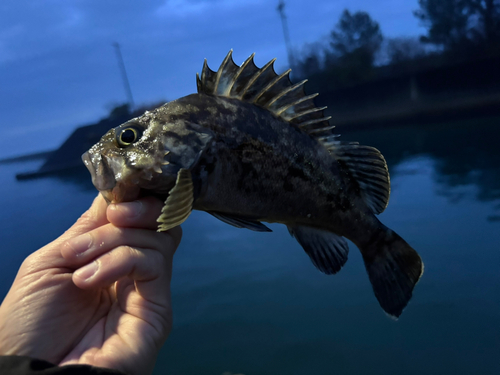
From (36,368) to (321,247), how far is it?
1409 mm

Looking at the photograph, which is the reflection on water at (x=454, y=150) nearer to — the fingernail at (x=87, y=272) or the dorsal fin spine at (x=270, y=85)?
the dorsal fin spine at (x=270, y=85)

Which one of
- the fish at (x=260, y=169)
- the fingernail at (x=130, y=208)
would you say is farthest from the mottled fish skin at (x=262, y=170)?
the fingernail at (x=130, y=208)

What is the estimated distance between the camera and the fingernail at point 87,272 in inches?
62.6

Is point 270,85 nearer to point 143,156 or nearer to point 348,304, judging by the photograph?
point 143,156

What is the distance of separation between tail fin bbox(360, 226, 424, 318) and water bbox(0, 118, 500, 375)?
559 centimetres

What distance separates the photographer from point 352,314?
8094 mm

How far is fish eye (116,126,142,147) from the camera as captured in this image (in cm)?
156

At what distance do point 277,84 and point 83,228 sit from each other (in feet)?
4.19

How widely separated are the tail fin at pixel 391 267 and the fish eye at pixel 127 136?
4.42 ft

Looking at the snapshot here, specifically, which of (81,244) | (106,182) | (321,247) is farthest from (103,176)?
A: (321,247)

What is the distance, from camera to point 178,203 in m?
1.46

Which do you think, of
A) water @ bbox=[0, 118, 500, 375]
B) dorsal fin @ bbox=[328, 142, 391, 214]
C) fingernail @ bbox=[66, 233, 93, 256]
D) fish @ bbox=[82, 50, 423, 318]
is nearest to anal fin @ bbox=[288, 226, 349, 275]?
fish @ bbox=[82, 50, 423, 318]

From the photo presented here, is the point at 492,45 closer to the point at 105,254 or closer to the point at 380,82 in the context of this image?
the point at 380,82

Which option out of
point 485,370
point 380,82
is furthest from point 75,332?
point 380,82
